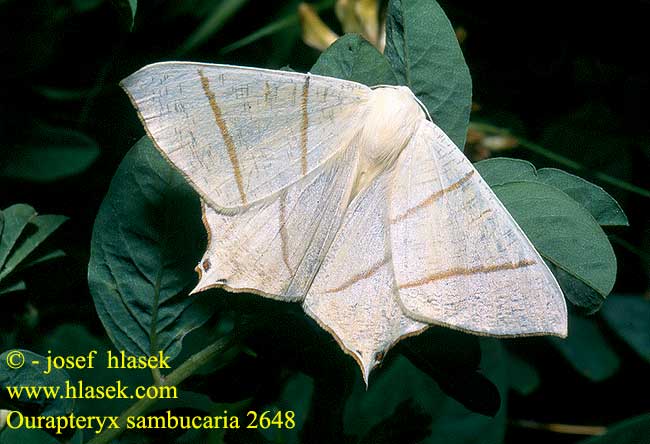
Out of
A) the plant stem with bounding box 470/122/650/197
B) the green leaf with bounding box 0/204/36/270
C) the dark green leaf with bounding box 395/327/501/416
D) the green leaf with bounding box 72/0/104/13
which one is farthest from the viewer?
the plant stem with bounding box 470/122/650/197

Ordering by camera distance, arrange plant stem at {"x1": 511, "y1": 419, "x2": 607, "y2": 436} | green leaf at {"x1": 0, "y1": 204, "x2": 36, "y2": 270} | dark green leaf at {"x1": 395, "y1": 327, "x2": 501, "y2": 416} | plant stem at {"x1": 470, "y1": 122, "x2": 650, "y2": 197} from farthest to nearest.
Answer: plant stem at {"x1": 511, "y1": 419, "x2": 607, "y2": 436} < plant stem at {"x1": 470, "y1": 122, "x2": 650, "y2": 197} < green leaf at {"x1": 0, "y1": 204, "x2": 36, "y2": 270} < dark green leaf at {"x1": 395, "y1": 327, "x2": 501, "y2": 416}

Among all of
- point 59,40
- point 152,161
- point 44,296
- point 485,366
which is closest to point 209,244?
point 152,161

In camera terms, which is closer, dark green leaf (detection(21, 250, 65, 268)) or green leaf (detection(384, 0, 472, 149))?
green leaf (detection(384, 0, 472, 149))

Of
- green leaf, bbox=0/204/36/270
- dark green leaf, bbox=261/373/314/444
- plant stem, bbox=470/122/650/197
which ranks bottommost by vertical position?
dark green leaf, bbox=261/373/314/444

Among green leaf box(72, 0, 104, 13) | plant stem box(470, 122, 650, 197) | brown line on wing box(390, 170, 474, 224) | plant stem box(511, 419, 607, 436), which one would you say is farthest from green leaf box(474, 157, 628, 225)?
green leaf box(72, 0, 104, 13)

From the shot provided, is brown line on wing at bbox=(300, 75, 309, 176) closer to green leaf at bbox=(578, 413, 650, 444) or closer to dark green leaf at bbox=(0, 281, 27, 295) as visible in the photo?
dark green leaf at bbox=(0, 281, 27, 295)

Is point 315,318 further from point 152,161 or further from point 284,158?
point 152,161

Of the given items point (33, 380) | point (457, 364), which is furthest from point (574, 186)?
point (33, 380)

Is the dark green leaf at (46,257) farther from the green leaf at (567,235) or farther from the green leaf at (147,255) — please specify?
the green leaf at (567,235)
